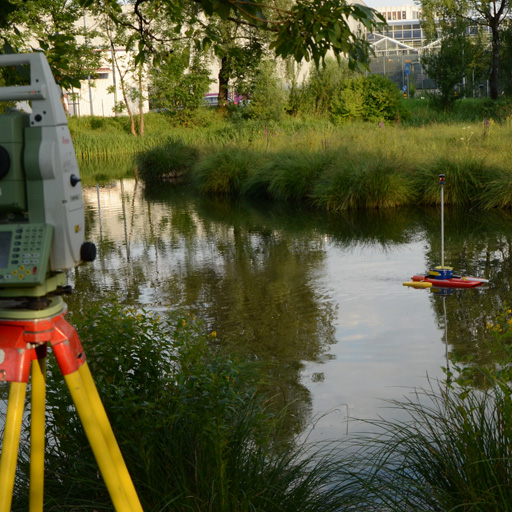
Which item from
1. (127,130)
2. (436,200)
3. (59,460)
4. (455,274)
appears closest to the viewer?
(59,460)

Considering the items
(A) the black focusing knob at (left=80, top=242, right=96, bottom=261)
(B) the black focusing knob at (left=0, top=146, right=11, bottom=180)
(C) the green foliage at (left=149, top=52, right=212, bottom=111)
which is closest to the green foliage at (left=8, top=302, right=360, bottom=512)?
(A) the black focusing knob at (left=80, top=242, right=96, bottom=261)

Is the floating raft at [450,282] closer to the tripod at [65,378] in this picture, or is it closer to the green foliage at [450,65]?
the tripod at [65,378]

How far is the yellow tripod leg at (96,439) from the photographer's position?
200 cm

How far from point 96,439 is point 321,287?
21.8 ft

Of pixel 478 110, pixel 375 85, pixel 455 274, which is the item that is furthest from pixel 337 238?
pixel 478 110

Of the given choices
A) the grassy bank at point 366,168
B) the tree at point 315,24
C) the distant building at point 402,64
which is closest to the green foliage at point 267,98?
the grassy bank at point 366,168

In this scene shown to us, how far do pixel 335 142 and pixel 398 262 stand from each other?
30.4ft

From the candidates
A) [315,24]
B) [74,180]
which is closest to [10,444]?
[74,180]

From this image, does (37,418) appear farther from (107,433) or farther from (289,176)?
(289,176)

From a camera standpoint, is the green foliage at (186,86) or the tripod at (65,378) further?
the green foliage at (186,86)

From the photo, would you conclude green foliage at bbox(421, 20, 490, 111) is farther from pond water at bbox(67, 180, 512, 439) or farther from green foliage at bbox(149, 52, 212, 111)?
pond water at bbox(67, 180, 512, 439)

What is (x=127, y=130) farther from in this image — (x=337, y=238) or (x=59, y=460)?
(x=59, y=460)

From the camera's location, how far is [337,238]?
12008mm

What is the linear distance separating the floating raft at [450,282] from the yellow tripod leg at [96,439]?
6563 millimetres
